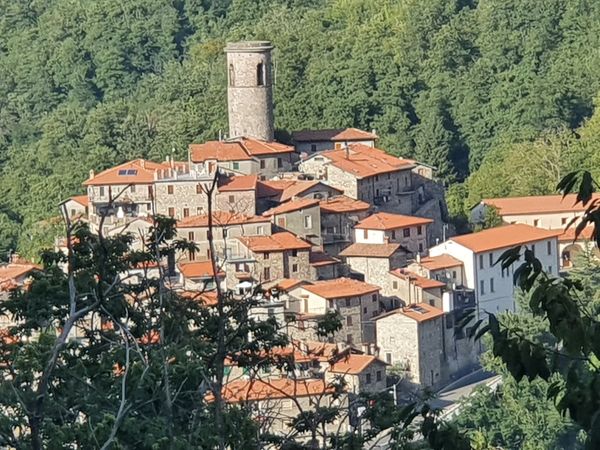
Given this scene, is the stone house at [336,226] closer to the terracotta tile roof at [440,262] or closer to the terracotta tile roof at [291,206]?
the terracotta tile roof at [291,206]

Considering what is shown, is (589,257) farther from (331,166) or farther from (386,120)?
(386,120)

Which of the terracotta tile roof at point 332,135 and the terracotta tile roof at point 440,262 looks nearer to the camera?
the terracotta tile roof at point 440,262

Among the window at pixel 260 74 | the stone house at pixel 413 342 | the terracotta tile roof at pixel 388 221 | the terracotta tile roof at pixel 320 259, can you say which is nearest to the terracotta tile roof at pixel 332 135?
the window at pixel 260 74

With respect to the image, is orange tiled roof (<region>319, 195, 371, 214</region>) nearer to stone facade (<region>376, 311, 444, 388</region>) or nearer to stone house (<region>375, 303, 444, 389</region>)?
stone house (<region>375, 303, 444, 389</region>)

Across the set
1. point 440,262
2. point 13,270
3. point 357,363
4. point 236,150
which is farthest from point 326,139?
point 357,363

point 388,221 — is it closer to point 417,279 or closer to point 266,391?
point 417,279

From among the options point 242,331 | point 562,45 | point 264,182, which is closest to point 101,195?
point 264,182
